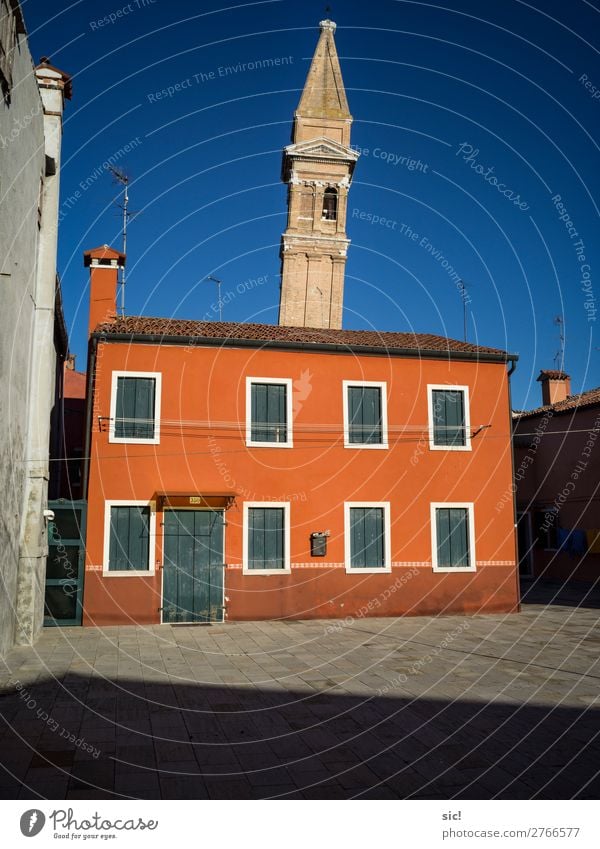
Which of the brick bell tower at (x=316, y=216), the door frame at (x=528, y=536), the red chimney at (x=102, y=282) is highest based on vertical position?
the brick bell tower at (x=316, y=216)

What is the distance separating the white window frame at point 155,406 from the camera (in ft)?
53.8

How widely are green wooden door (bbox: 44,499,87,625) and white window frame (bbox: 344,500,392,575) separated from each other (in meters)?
6.47

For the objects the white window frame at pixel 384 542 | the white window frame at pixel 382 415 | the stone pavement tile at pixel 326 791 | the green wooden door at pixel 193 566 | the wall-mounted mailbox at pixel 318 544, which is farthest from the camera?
the white window frame at pixel 382 415

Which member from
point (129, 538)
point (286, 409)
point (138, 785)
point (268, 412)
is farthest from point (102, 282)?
point (138, 785)

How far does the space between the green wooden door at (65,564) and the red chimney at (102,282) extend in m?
5.76

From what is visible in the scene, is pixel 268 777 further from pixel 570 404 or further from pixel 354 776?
pixel 570 404

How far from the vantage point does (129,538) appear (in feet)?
52.6

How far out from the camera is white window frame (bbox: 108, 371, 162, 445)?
16.4m

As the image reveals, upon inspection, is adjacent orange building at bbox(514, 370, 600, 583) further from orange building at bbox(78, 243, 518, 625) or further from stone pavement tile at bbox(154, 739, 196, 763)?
stone pavement tile at bbox(154, 739, 196, 763)

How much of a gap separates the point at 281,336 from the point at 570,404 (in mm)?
14737

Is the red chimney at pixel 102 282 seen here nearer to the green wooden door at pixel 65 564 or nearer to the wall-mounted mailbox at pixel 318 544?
the green wooden door at pixel 65 564

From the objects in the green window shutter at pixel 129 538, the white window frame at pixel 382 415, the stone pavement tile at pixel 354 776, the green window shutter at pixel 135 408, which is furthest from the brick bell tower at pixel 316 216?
the stone pavement tile at pixel 354 776

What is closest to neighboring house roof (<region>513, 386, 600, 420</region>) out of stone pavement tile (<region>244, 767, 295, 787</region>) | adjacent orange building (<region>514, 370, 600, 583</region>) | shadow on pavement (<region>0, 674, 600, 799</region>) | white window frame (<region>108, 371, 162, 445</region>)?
adjacent orange building (<region>514, 370, 600, 583</region>)
